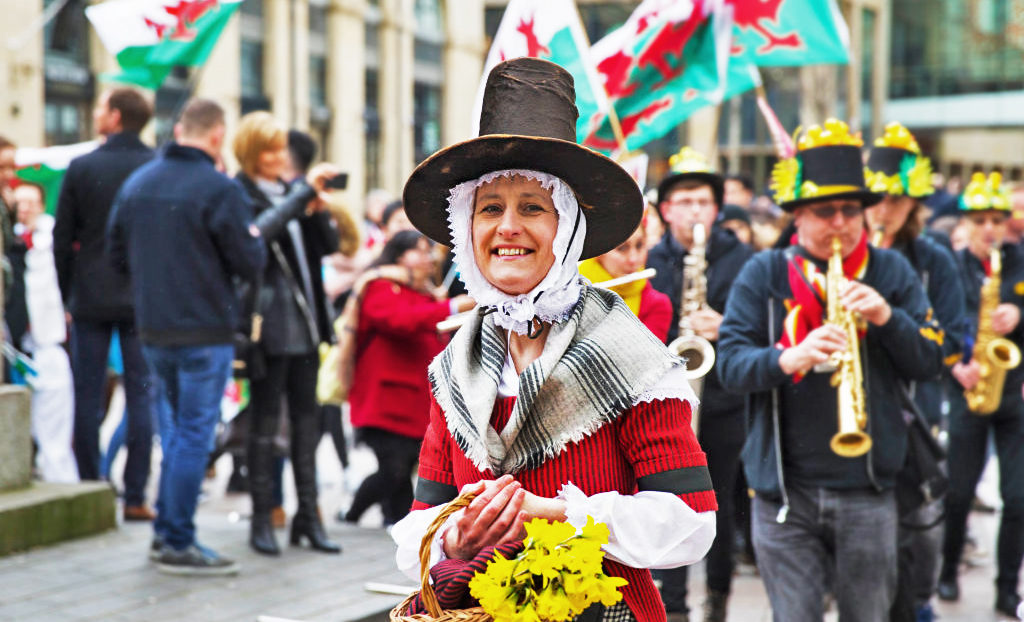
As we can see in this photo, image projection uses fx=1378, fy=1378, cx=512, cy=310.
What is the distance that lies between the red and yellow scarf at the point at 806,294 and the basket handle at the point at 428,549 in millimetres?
2676

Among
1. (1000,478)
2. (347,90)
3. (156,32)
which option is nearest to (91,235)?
(156,32)

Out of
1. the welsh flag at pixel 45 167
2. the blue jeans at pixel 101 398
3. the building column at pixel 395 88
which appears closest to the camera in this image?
the blue jeans at pixel 101 398

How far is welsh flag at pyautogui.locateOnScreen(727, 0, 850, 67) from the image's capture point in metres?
8.67

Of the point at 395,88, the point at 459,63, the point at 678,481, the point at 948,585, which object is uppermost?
→ the point at 459,63

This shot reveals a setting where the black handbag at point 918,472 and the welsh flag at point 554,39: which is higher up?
the welsh flag at point 554,39

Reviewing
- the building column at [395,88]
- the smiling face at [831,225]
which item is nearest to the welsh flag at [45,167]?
the smiling face at [831,225]

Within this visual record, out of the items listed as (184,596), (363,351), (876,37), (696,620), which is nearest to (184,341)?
(184,596)

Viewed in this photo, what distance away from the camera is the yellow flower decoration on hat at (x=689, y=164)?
756 centimetres

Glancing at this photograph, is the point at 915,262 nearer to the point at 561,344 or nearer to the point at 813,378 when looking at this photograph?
the point at 813,378

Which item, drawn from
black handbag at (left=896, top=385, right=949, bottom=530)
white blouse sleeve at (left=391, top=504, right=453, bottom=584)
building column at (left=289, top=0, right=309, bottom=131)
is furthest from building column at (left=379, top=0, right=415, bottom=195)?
white blouse sleeve at (left=391, top=504, right=453, bottom=584)

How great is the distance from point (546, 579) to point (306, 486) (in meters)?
5.07

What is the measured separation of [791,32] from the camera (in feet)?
28.6

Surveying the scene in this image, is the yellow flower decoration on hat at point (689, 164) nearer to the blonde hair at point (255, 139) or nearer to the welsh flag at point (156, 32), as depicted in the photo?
the blonde hair at point (255, 139)

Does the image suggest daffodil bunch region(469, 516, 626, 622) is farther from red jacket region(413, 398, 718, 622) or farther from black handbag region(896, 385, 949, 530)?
black handbag region(896, 385, 949, 530)
